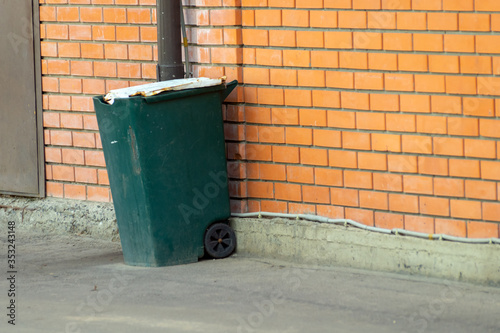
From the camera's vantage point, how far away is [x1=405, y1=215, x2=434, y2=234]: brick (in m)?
5.76

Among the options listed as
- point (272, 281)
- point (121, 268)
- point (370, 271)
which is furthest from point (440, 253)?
point (121, 268)

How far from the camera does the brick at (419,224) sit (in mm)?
5762

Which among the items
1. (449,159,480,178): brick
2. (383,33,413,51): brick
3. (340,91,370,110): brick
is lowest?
(449,159,480,178): brick

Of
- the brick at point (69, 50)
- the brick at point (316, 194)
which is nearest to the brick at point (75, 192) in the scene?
the brick at point (69, 50)

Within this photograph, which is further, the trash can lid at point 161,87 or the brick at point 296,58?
the brick at point 296,58

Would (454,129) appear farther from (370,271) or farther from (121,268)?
(121,268)

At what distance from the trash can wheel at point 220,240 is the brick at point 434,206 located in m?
1.38

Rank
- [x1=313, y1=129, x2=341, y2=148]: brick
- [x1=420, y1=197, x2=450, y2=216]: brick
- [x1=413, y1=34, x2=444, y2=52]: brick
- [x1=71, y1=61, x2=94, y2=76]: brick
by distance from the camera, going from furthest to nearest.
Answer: [x1=71, y1=61, x2=94, y2=76]: brick < [x1=313, y1=129, x2=341, y2=148]: brick < [x1=420, y1=197, x2=450, y2=216]: brick < [x1=413, y1=34, x2=444, y2=52]: brick

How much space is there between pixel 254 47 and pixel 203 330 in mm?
2210

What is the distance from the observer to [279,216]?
644 cm

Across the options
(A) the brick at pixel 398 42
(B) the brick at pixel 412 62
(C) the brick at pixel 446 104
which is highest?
(A) the brick at pixel 398 42

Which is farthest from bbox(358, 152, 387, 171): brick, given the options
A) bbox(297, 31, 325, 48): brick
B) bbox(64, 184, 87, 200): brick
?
bbox(64, 184, 87, 200): brick

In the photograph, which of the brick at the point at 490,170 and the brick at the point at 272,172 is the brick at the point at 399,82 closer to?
the brick at the point at 490,170

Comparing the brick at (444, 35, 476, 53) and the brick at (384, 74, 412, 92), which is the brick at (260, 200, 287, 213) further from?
the brick at (444, 35, 476, 53)
